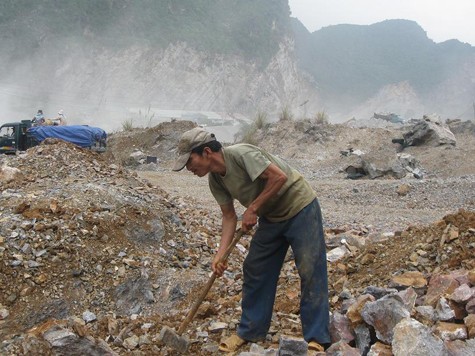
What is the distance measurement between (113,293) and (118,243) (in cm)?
64

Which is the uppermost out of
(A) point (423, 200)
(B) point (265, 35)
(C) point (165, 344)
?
(B) point (265, 35)

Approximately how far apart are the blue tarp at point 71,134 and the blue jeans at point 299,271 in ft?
42.5

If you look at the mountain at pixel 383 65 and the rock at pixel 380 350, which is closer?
the rock at pixel 380 350

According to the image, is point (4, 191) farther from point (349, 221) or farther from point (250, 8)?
point (250, 8)

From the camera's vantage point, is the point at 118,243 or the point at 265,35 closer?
the point at 118,243

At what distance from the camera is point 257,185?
3.21 meters

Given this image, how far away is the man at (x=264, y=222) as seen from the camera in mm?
3100

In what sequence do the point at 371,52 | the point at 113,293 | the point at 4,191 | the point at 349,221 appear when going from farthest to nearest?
the point at 371,52, the point at 349,221, the point at 4,191, the point at 113,293

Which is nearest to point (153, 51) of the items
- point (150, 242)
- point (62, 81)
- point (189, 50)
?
point (189, 50)

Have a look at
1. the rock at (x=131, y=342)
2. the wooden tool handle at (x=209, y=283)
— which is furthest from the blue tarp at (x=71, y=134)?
the wooden tool handle at (x=209, y=283)

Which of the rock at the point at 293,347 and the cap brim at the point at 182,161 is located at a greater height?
the cap brim at the point at 182,161

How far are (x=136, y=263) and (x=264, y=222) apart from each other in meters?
2.27

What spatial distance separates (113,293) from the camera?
4902 millimetres

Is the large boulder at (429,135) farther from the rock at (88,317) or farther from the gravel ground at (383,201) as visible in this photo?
the rock at (88,317)
